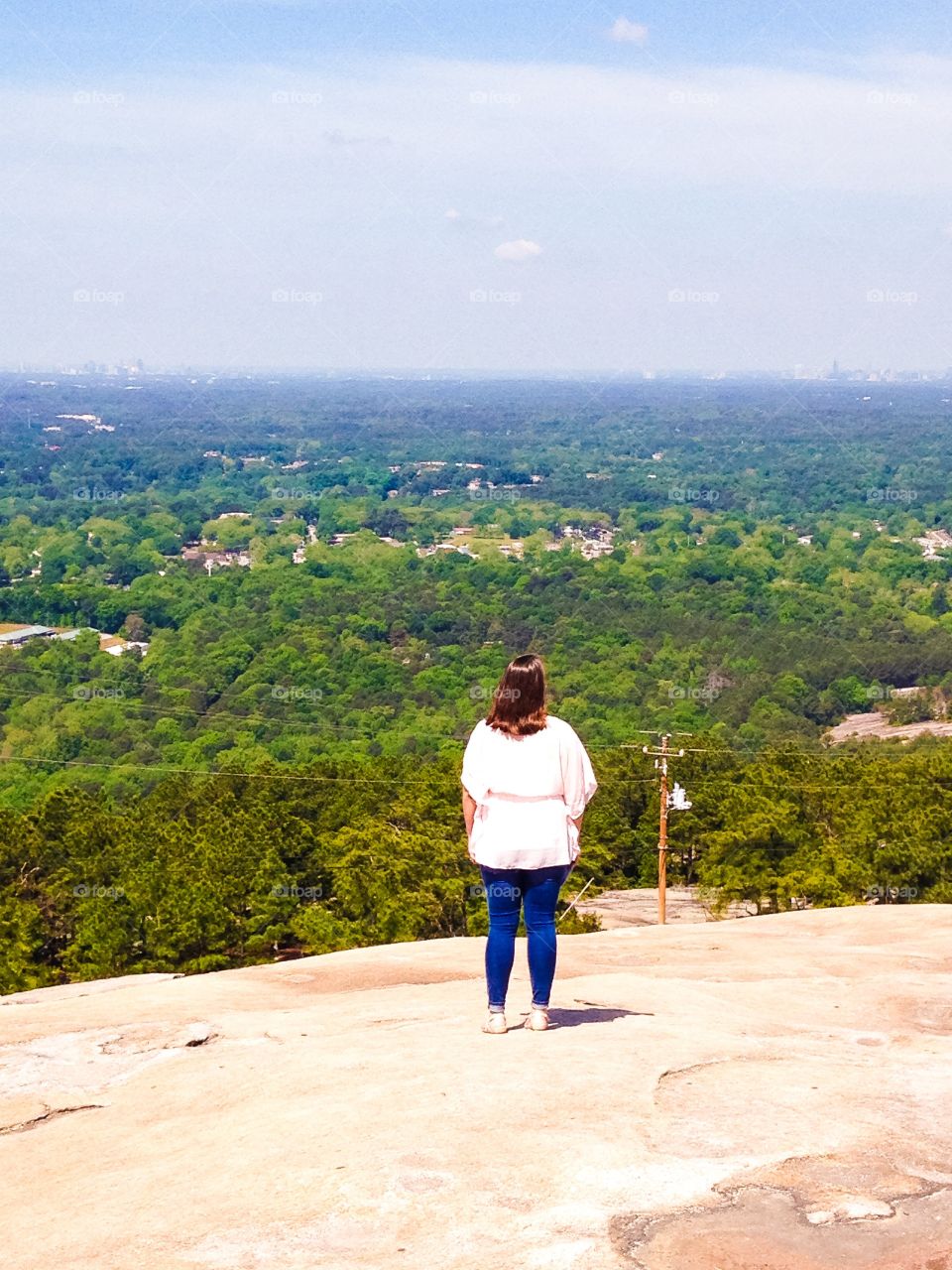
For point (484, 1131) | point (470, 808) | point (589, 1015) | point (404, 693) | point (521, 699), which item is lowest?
point (404, 693)

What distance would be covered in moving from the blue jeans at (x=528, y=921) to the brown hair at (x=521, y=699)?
764 mm

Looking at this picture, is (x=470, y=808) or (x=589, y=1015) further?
(x=589, y=1015)

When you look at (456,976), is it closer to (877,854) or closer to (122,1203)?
(122,1203)

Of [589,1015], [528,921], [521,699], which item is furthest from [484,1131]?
[589,1015]

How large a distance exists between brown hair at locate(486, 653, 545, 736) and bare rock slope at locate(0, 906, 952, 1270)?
1681 mm

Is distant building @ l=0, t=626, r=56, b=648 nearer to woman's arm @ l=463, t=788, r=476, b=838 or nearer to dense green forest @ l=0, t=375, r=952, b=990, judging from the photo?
dense green forest @ l=0, t=375, r=952, b=990

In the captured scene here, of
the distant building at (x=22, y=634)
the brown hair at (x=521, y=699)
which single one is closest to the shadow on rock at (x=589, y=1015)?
the brown hair at (x=521, y=699)

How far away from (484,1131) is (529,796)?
6.53 ft

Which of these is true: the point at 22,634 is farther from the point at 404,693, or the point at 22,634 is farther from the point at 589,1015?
the point at 589,1015

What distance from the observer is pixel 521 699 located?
7.67 metres

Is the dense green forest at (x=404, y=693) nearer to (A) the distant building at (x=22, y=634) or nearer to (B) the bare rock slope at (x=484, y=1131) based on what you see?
(A) the distant building at (x=22, y=634)

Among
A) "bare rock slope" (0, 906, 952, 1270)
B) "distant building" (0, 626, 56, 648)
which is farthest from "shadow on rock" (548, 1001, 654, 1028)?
"distant building" (0, 626, 56, 648)

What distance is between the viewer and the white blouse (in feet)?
25.4

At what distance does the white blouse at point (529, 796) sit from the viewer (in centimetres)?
775
